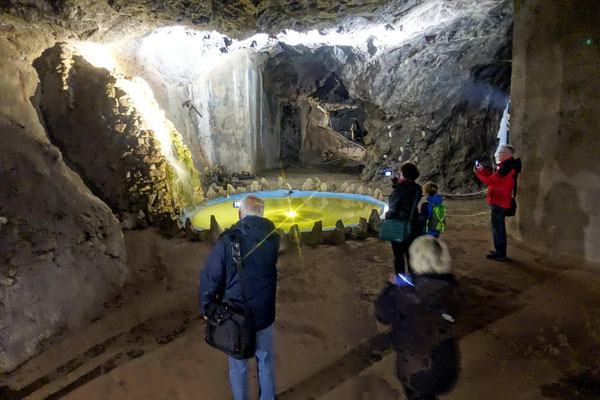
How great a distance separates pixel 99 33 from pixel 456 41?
8.63 meters

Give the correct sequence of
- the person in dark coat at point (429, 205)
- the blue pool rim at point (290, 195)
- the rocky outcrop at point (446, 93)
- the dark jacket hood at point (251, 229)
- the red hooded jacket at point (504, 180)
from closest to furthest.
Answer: the dark jacket hood at point (251, 229), the person in dark coat at point (429, 205), the red hooded jacket at point (504, 180), the blue pool rim at point (290, 195), the rocky outcrop at point (446, 93)

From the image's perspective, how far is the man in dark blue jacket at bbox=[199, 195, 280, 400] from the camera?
2.43 meters

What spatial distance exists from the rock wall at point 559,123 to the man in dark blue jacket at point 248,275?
14.7 feet

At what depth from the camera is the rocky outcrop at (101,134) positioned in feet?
20.2

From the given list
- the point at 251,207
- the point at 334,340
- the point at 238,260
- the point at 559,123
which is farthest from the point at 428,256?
the point at 238,260

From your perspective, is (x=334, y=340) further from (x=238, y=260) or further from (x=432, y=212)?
(x=432, y=212)

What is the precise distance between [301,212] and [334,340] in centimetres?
518

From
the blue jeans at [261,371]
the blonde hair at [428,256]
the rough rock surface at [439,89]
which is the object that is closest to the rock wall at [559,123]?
the blonde hair at [428,256]

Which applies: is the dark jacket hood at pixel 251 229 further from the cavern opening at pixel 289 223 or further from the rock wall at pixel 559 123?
the rock wall at pixel 559 123

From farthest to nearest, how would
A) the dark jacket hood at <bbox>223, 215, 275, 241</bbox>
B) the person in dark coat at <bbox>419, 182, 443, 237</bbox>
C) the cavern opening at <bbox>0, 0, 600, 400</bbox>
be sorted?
the person in dark coat at <bbox>419, 182, 443, 237</bbox>
the cavern opening at <bbox>0, 0, 600, 400</bbox>
the dark jacket hood at <bbox>223, 215, 275, 241</bbox>

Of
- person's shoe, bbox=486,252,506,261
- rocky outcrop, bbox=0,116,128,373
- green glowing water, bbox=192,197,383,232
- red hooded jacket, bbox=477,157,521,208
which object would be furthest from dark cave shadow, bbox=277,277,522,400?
green glowing water, bbox=192,197,383,232

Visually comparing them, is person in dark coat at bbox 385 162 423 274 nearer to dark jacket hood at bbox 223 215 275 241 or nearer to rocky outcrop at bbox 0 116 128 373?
dark jacket hood at bbox 223 215 275 241

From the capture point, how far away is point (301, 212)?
28.5 ft

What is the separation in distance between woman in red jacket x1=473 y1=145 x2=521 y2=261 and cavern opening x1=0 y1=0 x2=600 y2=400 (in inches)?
1.2
